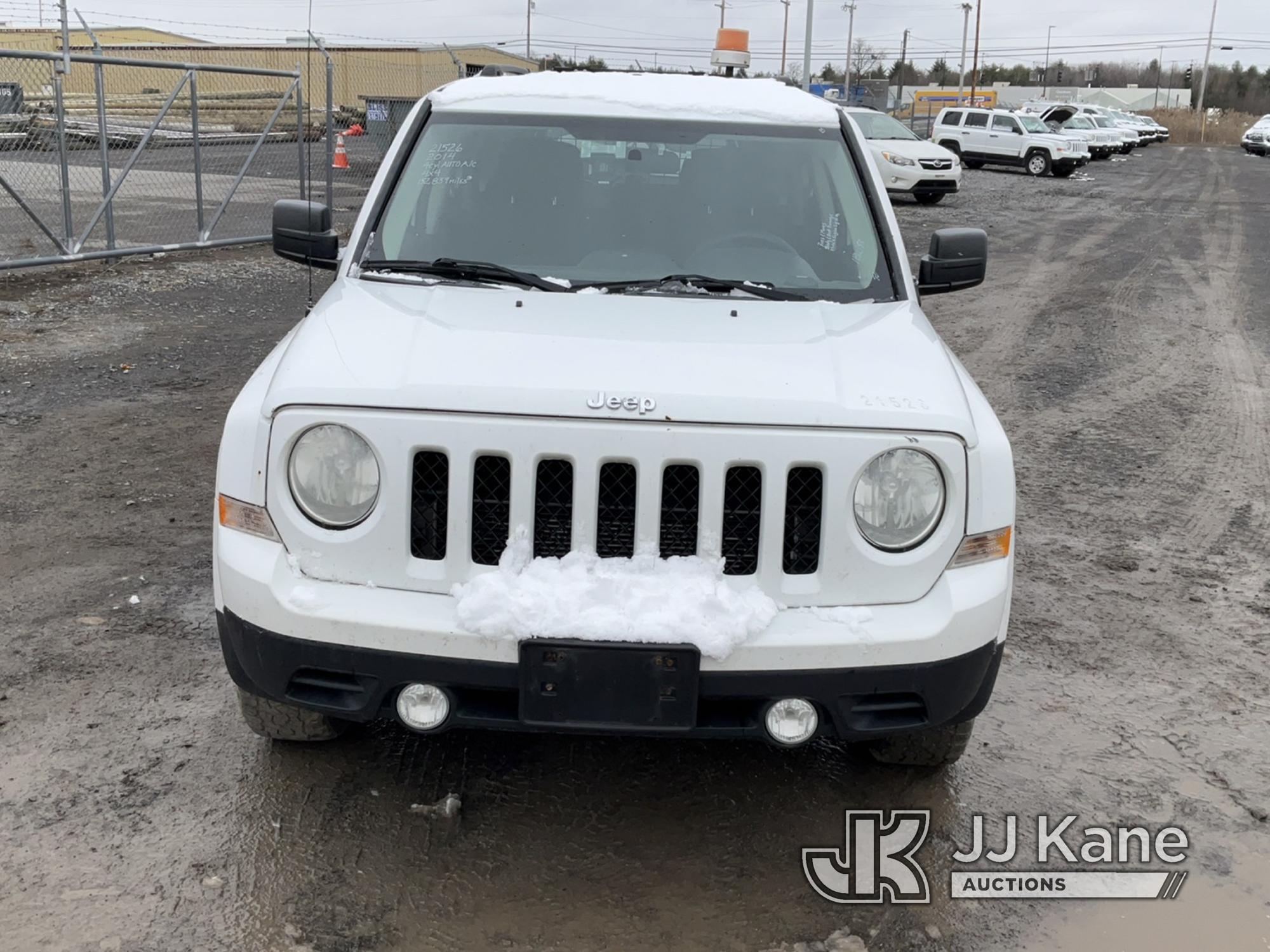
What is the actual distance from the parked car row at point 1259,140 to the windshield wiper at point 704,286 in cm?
5391

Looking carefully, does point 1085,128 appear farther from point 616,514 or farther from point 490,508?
point 490,508

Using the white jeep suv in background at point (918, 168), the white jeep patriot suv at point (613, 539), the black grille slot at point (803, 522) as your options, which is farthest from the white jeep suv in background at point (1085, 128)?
the black grille slot at point (803, 522)

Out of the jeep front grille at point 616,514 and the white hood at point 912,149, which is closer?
the jeep front grille at point 616,514

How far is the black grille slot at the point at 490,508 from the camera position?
281 cm

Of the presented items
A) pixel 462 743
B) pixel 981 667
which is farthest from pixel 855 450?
pixel 462 743

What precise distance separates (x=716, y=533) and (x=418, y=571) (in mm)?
696

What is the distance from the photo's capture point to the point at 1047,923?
116 inches

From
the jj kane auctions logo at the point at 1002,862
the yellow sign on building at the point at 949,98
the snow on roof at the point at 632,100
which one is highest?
the snow on roof at the point at 632,100

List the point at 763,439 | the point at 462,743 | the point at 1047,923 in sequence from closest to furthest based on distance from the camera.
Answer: the point at 763,439 → the point at 1047,923 → the point at 462,743

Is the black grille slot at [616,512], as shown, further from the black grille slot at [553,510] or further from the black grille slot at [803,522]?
the black grille slot at [803,522]

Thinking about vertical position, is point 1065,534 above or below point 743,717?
below

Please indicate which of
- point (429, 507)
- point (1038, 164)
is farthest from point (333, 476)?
point (1038, 164)

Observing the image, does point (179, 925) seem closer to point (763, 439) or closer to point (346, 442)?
point (346, 442)

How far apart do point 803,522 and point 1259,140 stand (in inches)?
2191
